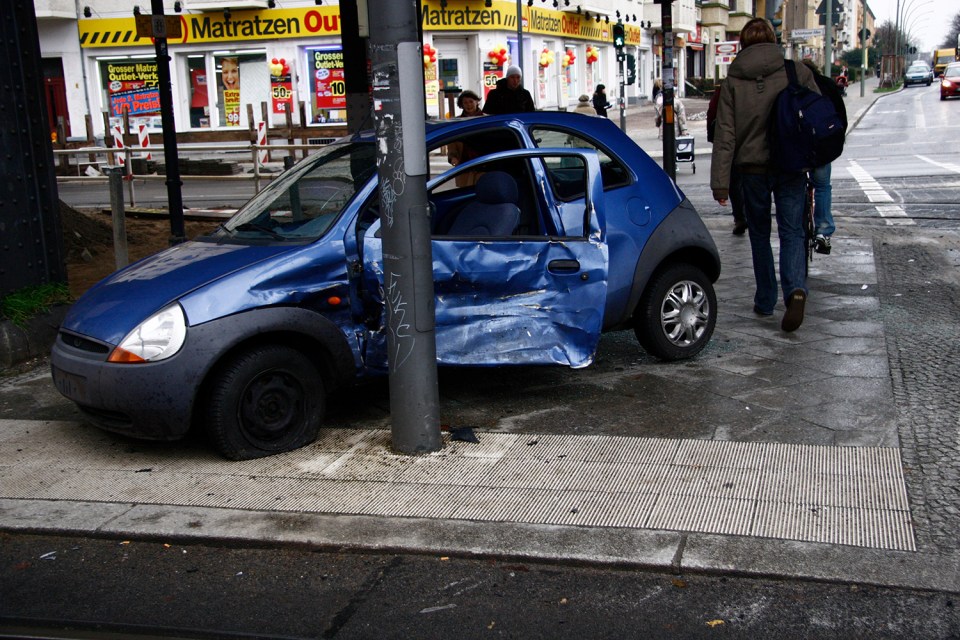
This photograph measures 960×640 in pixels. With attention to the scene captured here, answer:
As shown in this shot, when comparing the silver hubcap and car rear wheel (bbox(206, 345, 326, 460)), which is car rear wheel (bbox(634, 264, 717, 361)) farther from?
car rear wheel (bbox(206, 345, 326, 460))

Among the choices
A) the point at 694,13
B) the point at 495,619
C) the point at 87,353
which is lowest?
the point at 495,619

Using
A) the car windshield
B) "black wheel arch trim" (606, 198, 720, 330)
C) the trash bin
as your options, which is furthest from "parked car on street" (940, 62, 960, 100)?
the car windshield

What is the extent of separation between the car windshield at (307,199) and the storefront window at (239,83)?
3143 centimetres

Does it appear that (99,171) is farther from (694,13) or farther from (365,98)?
(694,13)

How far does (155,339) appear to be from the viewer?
5.05m

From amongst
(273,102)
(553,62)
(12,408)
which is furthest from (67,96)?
(12,408)

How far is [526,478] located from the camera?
4.93m

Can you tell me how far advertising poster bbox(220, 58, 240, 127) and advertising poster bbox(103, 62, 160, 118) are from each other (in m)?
2.29

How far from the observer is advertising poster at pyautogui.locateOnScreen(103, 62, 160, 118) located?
36.4m

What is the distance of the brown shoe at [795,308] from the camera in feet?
23.7

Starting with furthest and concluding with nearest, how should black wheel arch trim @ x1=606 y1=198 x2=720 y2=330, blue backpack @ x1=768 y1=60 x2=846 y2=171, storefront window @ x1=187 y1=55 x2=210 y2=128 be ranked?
storefront window @ x1=187 y1=55 x2=210 y2=128 < blue backpack @ x1=768 y1=60 x2=846 y2=171 < black wheel arch trim @ x1=606 y1=198 x2=720 y2=330

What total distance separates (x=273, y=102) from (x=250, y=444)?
32.6 m

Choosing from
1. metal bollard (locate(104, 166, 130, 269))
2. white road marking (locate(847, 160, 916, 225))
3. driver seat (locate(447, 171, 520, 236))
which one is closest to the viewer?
driver seat (locate(447, 171, 520, 236))

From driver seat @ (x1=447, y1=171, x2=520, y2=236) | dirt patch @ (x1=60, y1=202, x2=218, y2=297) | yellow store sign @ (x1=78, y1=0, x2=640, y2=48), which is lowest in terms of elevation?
dirt patch @ (x1=60, y1=202, x2=218, y2=297)
